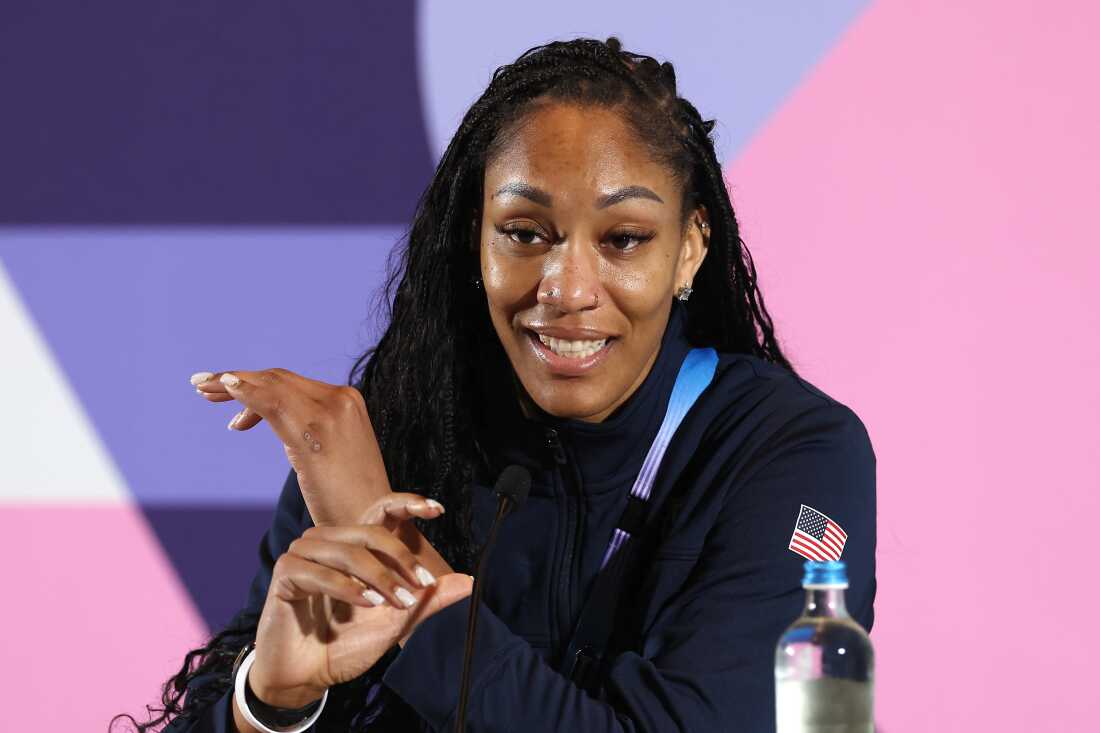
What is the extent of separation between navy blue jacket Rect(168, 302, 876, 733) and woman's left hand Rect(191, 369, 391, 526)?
0.18m

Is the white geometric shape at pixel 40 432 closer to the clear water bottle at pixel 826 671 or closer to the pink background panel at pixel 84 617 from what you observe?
the pink background panel at pixel 84 617

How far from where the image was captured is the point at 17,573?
2514 millimetres

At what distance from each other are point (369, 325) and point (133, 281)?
438 millimetres

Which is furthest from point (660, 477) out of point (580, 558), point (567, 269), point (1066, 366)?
point (1066, 366)

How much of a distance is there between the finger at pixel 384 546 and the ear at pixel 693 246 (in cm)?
51

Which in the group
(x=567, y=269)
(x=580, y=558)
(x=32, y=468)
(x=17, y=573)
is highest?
(x=567, y=269)

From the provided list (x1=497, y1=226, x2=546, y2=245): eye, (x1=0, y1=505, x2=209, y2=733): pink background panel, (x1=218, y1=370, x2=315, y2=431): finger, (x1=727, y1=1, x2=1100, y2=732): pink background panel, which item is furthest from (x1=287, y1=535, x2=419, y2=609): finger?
(x1=0, y1=505, x2=209, y2=733): pink background panel

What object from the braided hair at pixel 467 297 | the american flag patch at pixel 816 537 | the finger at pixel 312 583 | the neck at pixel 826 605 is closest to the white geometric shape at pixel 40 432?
the braided hair at pixel 467 297

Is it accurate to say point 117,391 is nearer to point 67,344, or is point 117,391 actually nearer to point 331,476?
point 67,344

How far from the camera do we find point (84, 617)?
249 centimetres

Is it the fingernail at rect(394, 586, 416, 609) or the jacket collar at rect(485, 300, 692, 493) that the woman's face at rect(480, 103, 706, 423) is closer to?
the jacket collar at rect(485, 300, 692, 493)

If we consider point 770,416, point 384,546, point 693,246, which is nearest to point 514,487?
point 384,546

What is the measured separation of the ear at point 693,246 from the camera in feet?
5.26

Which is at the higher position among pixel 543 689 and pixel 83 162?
pixel 83 162
